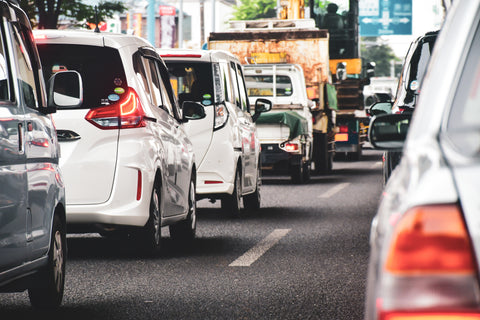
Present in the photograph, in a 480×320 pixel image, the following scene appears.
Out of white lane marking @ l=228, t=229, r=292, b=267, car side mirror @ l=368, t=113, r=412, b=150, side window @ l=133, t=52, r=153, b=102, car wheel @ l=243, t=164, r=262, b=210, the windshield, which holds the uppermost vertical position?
side window @ l=133, t=52, r=153, b=102

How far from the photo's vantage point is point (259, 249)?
378 inches

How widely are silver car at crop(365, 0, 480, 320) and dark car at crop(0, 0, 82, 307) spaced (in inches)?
115

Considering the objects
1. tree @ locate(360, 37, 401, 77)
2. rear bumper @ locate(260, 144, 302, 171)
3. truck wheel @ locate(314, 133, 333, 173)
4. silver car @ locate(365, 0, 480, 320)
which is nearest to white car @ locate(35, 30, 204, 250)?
silver car @ locate(365, 0, 480, 320)

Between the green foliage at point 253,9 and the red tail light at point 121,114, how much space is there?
231 ft

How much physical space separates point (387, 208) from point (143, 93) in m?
5.97

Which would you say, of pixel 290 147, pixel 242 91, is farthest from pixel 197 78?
pixel 290 147

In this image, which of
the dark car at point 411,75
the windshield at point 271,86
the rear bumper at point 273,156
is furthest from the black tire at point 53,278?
the windshield at point 271,86

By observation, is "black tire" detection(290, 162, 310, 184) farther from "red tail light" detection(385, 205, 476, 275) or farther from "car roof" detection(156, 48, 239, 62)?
"red tail light" detection(385, 205, 476, 275)

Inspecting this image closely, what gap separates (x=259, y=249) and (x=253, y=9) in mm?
70460

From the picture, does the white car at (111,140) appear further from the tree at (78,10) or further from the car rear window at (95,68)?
the tree at (78,10)

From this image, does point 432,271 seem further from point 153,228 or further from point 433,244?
point 153,228

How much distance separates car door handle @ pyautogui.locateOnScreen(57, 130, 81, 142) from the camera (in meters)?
8.23

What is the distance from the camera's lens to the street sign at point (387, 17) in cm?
5631

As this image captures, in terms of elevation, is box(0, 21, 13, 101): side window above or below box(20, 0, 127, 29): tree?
below
